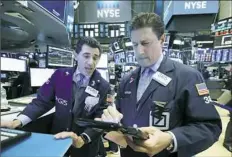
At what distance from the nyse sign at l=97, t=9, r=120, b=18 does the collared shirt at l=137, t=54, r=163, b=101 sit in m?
9.70

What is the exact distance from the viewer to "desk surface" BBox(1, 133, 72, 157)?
84 centimetres

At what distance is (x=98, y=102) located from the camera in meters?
2.04

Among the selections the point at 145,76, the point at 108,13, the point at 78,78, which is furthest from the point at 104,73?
the point at 108,13

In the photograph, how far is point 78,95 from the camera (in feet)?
6.79

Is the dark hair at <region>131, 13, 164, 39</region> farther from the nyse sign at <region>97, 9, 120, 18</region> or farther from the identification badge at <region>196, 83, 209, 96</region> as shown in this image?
the nyse sign at <region>97, 9, 120, 18</region>

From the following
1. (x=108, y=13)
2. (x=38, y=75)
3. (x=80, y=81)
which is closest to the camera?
(x=80, y=81)

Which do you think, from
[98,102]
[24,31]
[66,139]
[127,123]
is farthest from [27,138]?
[24,31]

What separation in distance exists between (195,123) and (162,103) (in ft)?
0.56

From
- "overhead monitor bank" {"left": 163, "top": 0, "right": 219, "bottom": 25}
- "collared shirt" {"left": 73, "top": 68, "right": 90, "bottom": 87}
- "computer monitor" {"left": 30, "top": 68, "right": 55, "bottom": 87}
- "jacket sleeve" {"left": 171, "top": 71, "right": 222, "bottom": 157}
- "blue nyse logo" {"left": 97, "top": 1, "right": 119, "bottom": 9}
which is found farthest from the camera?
"blue nyse logo" {"left": 97, "top": 1, "right": 119, "bottom": 9}

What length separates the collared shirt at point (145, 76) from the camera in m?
1.28

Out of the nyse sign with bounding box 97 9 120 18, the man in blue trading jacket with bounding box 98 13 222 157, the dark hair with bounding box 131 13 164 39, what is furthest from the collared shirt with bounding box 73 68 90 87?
the nyse sign with bounding box 97 9 120 18

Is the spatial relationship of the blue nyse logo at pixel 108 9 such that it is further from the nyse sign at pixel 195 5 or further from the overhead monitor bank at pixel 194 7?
the nyse sign at pixel 195 5

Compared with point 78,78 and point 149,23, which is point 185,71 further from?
point 78,78

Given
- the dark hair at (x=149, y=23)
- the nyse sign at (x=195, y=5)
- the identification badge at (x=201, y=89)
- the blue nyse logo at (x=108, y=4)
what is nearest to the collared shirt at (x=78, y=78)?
the dark hair at (x=149, y=23)
